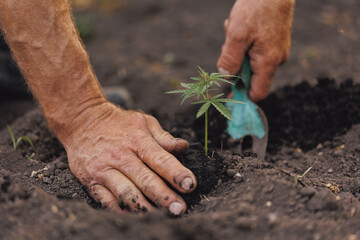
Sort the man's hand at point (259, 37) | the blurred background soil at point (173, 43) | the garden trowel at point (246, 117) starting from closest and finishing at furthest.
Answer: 1. the man's hand at point (259, 37)
2. the garden trowel at point (246, 117)
3. the blurred background soil at point (173, 43)

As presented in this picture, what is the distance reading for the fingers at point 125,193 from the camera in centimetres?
171

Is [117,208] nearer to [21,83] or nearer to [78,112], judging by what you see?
[78,112]

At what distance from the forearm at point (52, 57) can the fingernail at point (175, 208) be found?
775mm

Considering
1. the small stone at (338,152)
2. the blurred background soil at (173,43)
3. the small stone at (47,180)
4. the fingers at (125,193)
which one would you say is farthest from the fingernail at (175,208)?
the blurred background soil at (173,43)

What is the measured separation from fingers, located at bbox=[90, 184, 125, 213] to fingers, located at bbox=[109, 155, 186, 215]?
0.42ft

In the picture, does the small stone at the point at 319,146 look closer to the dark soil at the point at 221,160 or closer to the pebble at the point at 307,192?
the dark soil at the point at 221,160

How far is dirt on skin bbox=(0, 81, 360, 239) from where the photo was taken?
1388mm

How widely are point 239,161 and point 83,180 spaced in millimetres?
833

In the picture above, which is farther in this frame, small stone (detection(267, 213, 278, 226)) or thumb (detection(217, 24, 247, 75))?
thumb (detection(217, 24, 247, 75))

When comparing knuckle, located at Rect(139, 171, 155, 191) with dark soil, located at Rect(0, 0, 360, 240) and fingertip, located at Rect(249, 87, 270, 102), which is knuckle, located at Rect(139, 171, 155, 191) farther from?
fingertip, located at Rect(249, 87, 270, 102)

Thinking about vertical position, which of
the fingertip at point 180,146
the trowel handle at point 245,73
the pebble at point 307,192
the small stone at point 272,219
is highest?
the trowel handle at point 245,73

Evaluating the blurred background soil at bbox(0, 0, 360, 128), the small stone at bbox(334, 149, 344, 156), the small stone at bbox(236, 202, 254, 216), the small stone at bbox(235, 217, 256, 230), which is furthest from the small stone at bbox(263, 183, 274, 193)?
the blurred background soil at bbox(0, 0, 360, 128)

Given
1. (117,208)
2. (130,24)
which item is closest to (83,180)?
(117,208)

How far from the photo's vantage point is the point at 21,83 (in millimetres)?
3947
